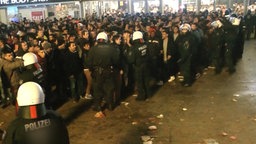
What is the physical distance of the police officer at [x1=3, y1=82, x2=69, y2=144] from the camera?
3.70 metres

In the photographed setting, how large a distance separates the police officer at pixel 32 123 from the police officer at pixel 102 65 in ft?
15.8

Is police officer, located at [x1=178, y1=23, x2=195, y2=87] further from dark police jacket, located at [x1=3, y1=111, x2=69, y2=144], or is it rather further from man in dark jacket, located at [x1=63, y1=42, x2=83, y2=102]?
dark police jacket, located at [x1=3, y1=111, x2=69, y2=144]

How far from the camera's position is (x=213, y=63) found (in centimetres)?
1380

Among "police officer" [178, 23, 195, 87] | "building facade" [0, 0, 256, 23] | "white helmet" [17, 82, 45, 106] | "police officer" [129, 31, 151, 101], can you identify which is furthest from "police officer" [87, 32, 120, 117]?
"building facade" [0, 0, 256, 23]

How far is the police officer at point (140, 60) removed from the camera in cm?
959

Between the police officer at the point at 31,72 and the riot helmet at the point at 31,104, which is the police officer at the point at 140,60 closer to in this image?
the police officer at the point at 31,72

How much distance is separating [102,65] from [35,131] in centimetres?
502

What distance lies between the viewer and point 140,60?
966cm

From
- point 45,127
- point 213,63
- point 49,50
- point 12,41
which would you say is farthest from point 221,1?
point 45,127

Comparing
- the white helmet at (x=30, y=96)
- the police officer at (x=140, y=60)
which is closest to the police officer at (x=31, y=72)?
the white helmet at (x=30, y=96)

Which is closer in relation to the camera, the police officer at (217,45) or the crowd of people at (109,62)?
the crowd of people at (109,62)

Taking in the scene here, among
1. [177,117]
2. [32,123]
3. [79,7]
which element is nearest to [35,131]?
[32,123]

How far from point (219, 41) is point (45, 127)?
989cm

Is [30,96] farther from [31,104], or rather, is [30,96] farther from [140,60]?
[140,60]
